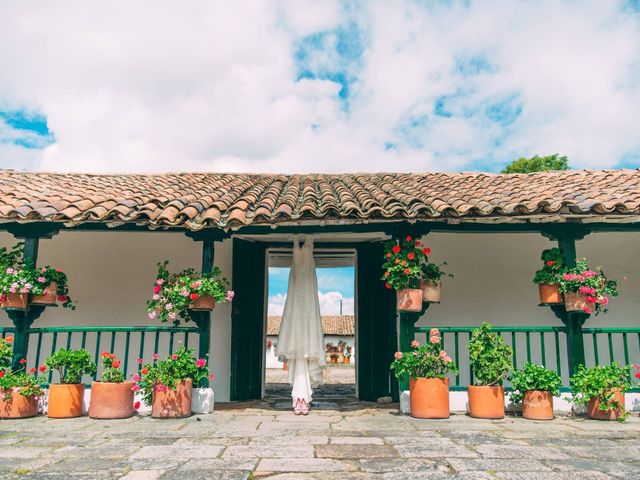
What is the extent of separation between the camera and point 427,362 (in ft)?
19.1

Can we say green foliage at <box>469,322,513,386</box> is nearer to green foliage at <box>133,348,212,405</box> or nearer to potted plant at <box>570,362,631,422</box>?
potted plant at <box>570,362,631,422</box>

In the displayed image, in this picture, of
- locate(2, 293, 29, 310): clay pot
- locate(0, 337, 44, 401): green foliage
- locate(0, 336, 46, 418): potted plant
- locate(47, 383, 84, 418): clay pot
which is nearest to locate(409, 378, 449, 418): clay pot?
locate(47, 383, 84, 418): clay pot

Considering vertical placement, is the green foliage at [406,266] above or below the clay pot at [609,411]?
above

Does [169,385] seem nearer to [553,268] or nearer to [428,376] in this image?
[428,376]

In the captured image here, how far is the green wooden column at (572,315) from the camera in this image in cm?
627

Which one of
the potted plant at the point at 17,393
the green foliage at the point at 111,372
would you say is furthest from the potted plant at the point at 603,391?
the potted plant at the point at 17,393

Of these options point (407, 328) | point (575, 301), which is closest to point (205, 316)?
point (407, 328)

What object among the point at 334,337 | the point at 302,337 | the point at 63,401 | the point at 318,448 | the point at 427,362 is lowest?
the point at 318,448

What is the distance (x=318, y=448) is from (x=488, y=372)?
8.37 ft

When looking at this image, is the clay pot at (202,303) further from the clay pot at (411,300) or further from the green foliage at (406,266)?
the clay pot at (411,300)

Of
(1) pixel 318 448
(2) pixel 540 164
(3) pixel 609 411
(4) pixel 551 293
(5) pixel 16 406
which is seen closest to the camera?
(1) pixel 318 448

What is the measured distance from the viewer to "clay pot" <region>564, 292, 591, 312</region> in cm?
606

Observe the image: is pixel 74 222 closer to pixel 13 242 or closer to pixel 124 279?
pixel 124 279

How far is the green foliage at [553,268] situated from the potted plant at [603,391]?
1124 millimetres
